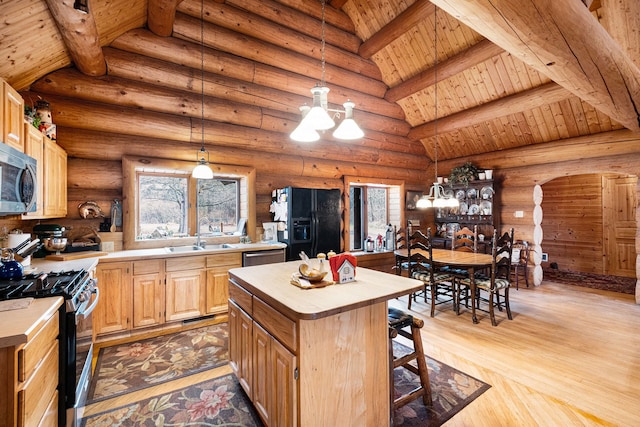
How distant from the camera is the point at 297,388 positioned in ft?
4.96

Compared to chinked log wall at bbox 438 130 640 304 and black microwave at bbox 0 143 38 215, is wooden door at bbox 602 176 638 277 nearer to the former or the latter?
chinked log wall at bbox 438 130 640 304

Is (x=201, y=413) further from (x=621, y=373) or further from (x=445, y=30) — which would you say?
(x=445, y=30)

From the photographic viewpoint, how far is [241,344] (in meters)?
2.24

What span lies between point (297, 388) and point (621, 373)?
124 inches

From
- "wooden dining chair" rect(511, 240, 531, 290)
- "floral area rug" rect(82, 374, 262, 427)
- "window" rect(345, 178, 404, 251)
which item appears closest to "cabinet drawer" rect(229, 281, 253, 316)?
"floral area rug" rect(82, 374, 262, 427)

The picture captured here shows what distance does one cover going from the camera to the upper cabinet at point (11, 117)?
198 cm

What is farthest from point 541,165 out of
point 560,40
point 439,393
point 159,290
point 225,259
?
point 159,290

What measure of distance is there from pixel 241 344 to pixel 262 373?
1.42 feet

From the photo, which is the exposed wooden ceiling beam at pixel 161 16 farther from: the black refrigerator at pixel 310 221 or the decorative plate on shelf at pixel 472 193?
the decorative plate on shelf at pixel 472 193

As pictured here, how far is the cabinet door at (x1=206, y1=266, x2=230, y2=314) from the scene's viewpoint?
12.3 feet

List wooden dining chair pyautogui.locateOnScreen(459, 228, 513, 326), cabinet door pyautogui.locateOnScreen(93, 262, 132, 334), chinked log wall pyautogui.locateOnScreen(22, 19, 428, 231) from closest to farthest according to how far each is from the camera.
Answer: cabinet door pyautogui.locateOnScreen(93, 262, 132, 334), chinked log wall pyautogui.locateOnScreen(22, 19, 428, 231), wooden dining chair pyautogui.locateOnScreen(459, 228, 513, 326)

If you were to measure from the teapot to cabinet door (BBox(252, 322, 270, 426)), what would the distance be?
1.76 m

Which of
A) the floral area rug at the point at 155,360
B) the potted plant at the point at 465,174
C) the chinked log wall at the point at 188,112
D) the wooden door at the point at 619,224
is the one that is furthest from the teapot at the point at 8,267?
the wooden door at the point at 619,224

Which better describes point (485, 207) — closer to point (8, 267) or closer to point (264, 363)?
point (264, 363)
